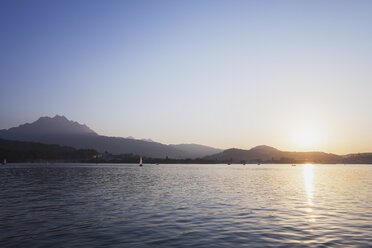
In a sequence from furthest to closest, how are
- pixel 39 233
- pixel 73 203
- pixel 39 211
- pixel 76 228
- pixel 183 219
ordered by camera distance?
pixel 73 203 < pixel 39 211 < pixel 183 219 < pixel 76 228 < pixel 39 233

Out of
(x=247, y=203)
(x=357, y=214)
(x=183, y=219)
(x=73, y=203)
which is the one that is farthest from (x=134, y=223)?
(x=357, y=214)

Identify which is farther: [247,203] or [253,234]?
[247,203]

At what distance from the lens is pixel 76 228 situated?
25.4 m

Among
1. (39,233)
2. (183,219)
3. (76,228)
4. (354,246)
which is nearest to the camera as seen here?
(354,246)

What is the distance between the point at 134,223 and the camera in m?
27.7

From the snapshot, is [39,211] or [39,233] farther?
[39,211]

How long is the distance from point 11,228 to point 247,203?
28.6 metres

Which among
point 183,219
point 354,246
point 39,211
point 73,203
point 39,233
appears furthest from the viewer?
point 73,203

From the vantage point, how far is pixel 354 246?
811 inches

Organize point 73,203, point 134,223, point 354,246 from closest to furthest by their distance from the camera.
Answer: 1. point 354,246
2. point 134,223
3. point 73,203

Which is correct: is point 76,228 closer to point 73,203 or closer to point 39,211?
point 39,211

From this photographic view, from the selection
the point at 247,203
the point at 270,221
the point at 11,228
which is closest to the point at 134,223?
the point at 11,228

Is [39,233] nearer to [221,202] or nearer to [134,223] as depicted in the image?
[134,223]

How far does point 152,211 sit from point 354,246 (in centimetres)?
2056
